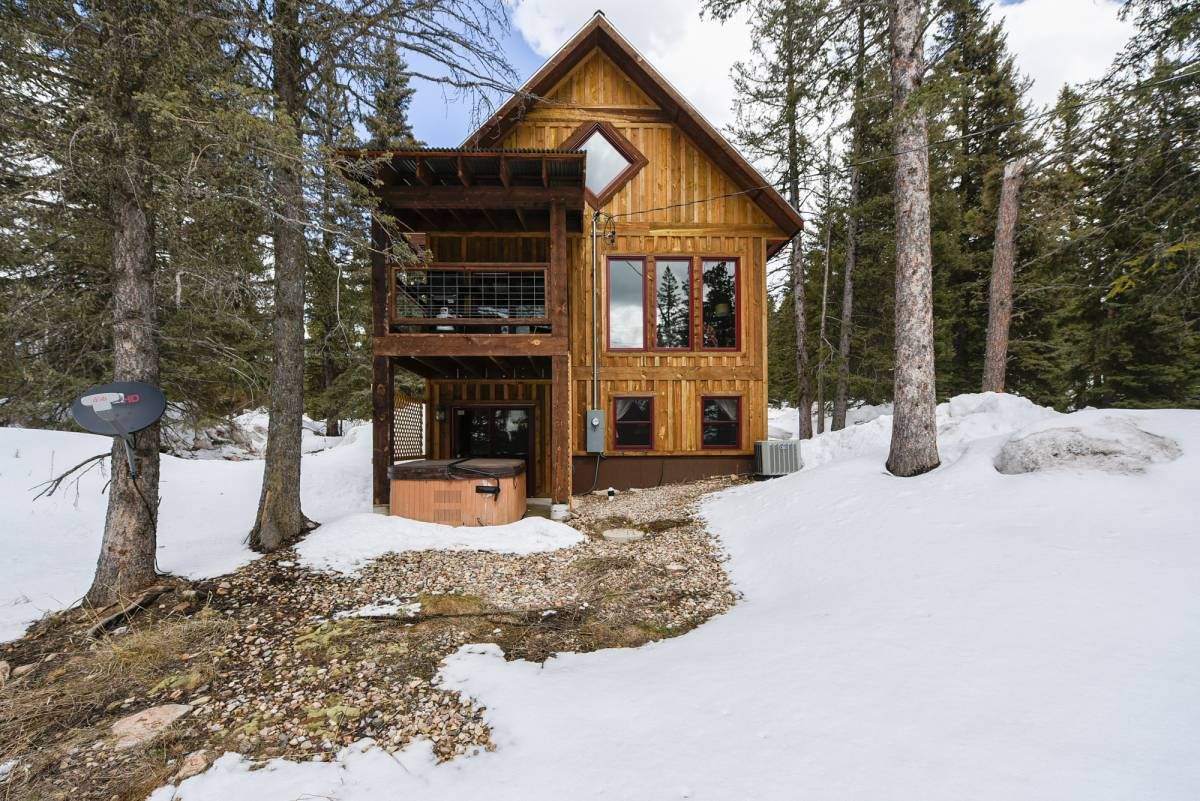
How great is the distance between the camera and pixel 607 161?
10227mm

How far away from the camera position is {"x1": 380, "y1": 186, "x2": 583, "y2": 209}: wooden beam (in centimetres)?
711

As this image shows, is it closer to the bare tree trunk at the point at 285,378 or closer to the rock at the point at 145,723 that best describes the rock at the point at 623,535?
the bare tree trunk at the point at 285,378

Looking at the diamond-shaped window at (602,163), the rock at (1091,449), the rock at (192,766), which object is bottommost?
the rock at (192,766)

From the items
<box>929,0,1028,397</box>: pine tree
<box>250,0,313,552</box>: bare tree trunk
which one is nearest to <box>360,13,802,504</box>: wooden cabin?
<box>250,0,313,552</box>: bare tree trunk

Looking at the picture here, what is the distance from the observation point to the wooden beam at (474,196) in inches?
280

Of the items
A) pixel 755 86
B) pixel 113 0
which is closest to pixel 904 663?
pixel 113 0

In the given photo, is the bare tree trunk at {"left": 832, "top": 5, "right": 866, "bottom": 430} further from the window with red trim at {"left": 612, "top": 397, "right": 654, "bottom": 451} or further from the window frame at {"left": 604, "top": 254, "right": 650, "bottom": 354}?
the window with red trim at {"left": 612, "top": 397, "right": 654, "bottom": 451}

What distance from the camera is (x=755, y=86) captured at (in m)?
14.3

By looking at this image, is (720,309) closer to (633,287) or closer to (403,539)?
(633,287)

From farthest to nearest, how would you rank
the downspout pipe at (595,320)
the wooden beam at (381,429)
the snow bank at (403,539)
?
the downspout pipe at (595,320)
the wooden beam at (381,429)
the snow bank at (403,539)

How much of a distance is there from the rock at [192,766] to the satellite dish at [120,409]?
3.09 metres

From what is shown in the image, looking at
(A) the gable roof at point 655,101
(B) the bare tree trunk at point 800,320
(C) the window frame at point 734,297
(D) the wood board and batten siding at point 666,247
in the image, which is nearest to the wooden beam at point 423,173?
(A) the gable roof at point 655,101

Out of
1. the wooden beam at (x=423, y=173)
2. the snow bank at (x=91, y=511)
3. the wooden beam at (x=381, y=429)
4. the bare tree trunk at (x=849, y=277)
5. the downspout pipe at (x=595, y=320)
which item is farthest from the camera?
the bare tree trunk at (x=849, y=277)

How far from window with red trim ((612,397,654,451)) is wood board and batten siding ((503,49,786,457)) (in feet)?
0.42
